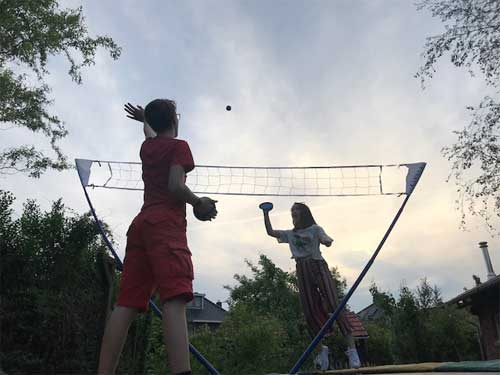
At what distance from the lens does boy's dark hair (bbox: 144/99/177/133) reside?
260 cm

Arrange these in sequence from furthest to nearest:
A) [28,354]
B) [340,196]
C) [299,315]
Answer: [299,315] → [28,354] → [340,196]

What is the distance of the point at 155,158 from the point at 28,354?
232 inches

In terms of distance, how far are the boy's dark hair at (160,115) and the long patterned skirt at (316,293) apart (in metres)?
3.04

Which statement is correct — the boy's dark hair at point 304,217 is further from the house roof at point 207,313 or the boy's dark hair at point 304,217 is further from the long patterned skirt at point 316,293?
the house roof at point 207,313

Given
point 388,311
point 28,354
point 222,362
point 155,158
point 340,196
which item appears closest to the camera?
point 155,158

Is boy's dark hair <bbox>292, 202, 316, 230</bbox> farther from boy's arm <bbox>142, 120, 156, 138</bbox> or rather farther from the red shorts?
the red shorts

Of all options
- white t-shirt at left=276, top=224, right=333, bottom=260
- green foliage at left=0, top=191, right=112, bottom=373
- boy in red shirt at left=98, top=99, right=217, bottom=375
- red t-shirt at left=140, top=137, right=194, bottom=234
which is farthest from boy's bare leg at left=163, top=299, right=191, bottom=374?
green foliage at left=0, top=191, right=112, bottom=373

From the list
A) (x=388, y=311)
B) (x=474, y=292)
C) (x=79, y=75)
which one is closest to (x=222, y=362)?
(x=388, y=311)

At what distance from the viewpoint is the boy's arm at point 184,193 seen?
227cm

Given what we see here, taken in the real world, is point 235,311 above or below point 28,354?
above

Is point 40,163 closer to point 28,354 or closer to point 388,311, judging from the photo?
point 28,354

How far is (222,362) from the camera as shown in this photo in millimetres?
12250

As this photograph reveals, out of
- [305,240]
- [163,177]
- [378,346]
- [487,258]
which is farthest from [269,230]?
[378,346]

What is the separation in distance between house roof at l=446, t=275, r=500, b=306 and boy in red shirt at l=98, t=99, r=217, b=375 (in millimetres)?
14716
